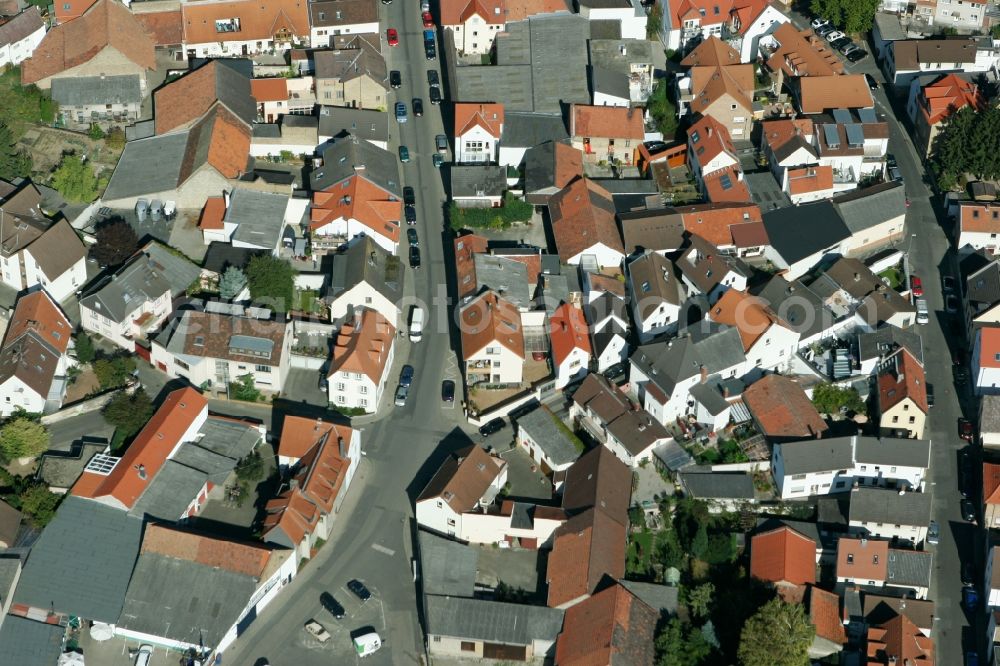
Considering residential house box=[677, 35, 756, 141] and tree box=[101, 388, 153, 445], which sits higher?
residential house box=[677, 35, 756, 141]

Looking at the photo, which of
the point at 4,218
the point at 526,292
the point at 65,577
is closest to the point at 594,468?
the point at 526,292

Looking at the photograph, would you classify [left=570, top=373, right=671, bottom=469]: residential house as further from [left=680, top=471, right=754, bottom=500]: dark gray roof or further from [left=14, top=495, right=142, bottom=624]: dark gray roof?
[left=14, top=495, right=142, bottom=624]: dark gray roof

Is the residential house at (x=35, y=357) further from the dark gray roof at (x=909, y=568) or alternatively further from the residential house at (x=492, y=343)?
the dark gray roof at (x=909, y=568)

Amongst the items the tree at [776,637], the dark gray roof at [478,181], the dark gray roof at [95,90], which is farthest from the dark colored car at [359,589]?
the dark gray roof at [95,90]

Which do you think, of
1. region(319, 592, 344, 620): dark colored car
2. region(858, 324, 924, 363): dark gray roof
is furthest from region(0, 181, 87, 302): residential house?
region(858, 324, 924, 363): dark gray roof

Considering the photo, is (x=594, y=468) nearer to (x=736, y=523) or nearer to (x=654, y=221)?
(x=736, y=523)

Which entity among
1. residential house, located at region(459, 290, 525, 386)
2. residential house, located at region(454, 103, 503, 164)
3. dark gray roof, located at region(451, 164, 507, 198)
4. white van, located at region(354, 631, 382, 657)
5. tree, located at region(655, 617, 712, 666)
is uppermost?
residential house, located at region(454, 103, 503, 164)

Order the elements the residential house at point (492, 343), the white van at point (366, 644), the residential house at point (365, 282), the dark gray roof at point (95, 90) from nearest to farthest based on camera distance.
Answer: the white van at point (366, 644), the residential house at point (492, 343), the residential house at point (365, 282), the dark gray roof at point (95, 90)

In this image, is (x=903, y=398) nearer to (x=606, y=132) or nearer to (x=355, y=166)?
(x=606, y=132)
